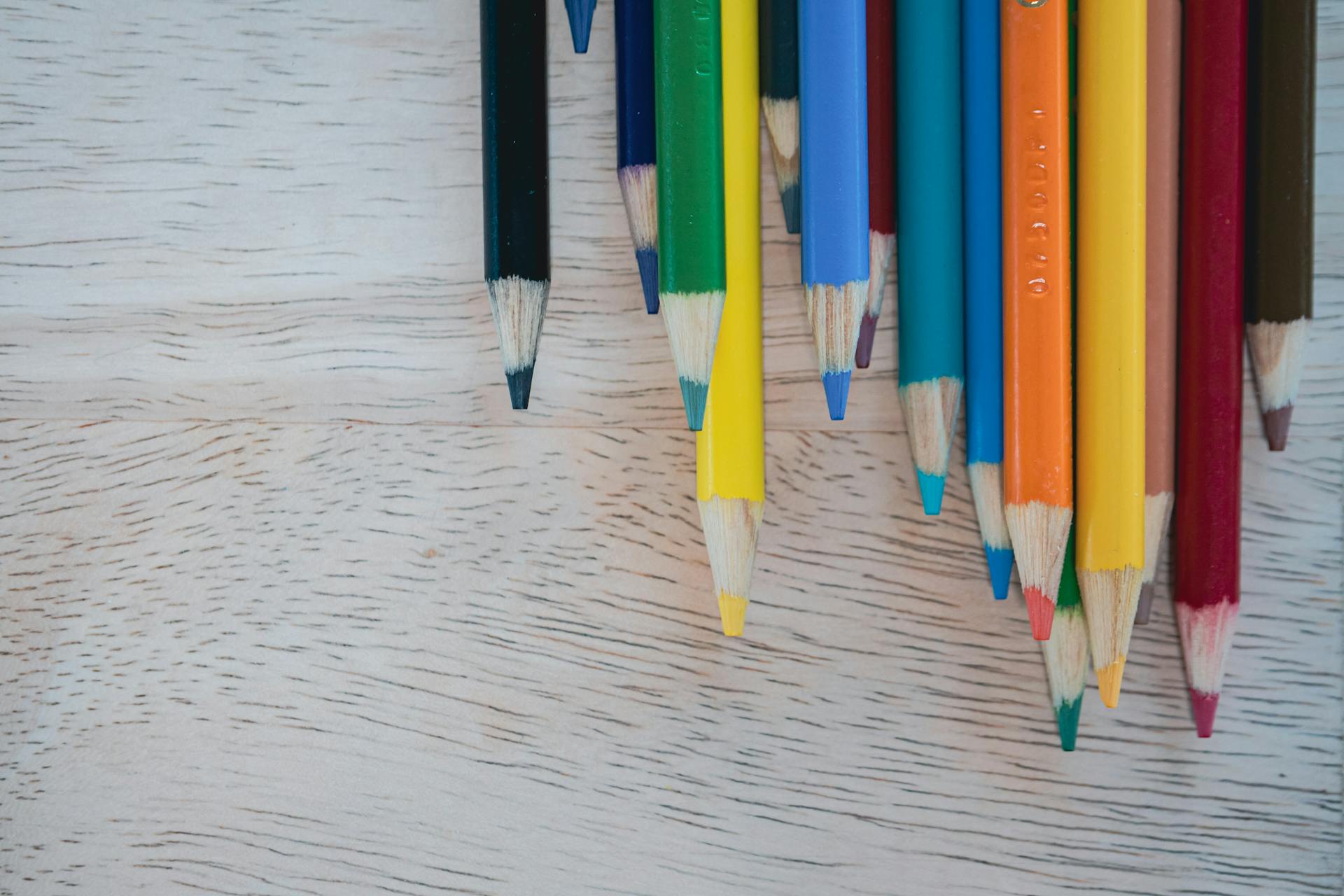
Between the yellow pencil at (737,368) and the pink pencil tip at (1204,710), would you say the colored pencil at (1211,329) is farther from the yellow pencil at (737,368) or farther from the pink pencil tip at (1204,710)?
the yellow pencil at (737,368)

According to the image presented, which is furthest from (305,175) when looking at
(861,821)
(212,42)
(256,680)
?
(861,821)

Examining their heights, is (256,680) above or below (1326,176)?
below

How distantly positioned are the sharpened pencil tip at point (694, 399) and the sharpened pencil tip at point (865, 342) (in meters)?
0.04

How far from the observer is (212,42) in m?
0.28

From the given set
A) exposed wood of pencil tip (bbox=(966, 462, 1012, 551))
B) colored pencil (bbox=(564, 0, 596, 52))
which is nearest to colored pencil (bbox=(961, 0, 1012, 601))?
exposed wood of pencil tip (bbox=(966, 462, 1012, 551))

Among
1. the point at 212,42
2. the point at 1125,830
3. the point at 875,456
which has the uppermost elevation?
the point at 212,42

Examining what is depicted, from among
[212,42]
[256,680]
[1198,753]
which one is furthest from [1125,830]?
[212,42]

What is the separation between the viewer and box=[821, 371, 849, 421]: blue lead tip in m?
0.25

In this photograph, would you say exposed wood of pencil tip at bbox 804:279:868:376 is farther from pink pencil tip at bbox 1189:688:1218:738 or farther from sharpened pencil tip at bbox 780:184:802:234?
pink pencil tip at bbox 1189:688:1218:738

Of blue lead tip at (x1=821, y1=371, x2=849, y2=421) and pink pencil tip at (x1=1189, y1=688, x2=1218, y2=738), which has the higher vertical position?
blue lead tip at (x1=821, y1=371, x2=849, y2=421)

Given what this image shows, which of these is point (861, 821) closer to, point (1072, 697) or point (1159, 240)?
point (1072, 697)

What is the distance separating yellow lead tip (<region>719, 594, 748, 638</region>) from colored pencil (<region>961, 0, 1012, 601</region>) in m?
0.07

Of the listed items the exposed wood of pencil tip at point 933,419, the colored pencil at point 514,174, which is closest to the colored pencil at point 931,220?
the exposed wood of pencil tip at point 933,419

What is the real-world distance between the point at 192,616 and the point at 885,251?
23cm
